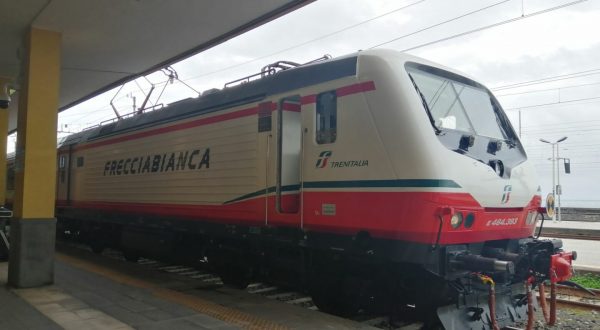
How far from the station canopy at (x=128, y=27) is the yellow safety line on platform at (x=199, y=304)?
3.79 meters

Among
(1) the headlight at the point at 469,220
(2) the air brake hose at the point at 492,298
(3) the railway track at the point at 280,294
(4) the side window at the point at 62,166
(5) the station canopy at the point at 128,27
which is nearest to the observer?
(2) the air brake hose at the point at 492,298

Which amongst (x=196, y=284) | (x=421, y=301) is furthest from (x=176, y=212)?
(x=421, y=301)

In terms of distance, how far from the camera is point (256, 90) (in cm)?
674

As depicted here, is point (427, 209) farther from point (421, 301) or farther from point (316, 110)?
point (316, 110)

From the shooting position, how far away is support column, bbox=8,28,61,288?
7.06 meters

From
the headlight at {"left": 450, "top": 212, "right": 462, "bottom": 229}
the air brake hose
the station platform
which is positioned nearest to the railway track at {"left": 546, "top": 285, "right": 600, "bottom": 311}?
the air brake hose

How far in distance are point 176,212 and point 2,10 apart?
3.81 metres

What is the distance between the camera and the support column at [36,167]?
7059 mm

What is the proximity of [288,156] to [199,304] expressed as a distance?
7.01 ft

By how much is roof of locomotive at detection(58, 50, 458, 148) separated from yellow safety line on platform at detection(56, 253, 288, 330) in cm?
270

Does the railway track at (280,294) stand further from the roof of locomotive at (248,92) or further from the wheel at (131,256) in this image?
the roof of locomotive at (248,92)

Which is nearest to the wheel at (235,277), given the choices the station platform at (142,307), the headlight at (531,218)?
the station platform at (142,307)

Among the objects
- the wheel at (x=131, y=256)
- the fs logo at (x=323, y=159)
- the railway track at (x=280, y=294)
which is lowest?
the railway track at (x=280, y=294)

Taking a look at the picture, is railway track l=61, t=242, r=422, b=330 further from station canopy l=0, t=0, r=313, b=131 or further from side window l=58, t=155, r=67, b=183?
station canopy l=0, t=0, r=313, b=131
